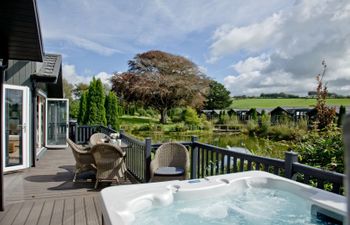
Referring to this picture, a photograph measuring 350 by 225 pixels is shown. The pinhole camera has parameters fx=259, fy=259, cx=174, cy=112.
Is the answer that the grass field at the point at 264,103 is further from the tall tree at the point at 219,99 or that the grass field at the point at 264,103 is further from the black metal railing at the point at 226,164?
the black metal railing at the point at 226,164

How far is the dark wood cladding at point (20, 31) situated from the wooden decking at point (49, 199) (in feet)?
8.02

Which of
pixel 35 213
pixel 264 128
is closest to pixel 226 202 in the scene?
pixel 35 213

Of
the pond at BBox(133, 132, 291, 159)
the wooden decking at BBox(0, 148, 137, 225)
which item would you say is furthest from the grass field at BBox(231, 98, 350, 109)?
the wooden decking at BBox(0, 148, 137, 225)

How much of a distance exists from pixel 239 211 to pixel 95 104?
1102 cm

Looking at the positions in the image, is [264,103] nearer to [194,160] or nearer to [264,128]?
[264,128]

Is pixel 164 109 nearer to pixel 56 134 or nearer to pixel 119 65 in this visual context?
pixel 119 65

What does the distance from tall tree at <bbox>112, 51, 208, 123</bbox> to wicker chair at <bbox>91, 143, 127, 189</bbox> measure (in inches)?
850

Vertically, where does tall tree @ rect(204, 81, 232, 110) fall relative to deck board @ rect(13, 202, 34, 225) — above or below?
above

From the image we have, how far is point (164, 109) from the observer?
27938mm

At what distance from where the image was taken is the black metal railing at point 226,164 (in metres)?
2.53

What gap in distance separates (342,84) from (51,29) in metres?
9.24

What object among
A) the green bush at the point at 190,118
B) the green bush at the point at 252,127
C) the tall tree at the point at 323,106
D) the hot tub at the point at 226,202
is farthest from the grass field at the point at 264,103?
the hot tub at the point at 226,202

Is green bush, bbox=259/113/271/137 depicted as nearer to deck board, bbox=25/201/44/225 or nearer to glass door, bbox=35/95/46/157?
glass door, bbox=35/95/46/157

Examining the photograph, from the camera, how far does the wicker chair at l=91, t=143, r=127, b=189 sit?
4.54 meters
